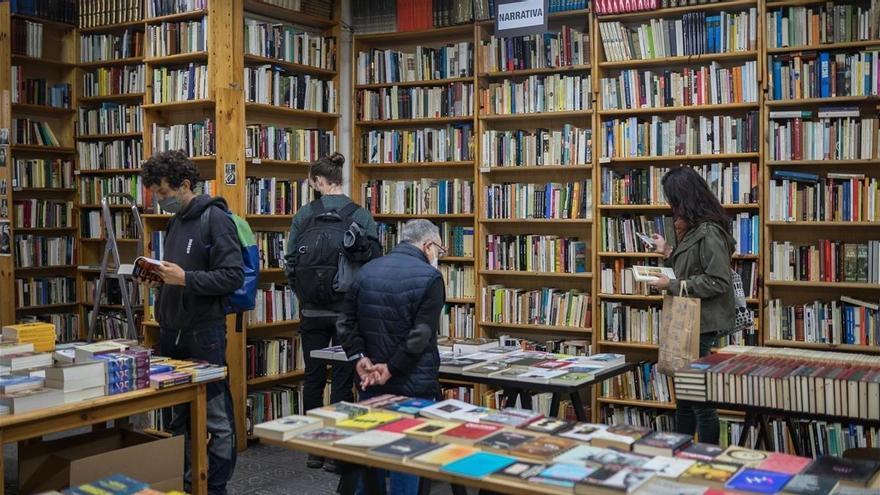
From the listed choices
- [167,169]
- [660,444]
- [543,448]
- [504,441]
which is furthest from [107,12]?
[660,444]

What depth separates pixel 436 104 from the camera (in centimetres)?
→ 668

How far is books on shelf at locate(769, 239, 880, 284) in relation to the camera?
5.23 metres

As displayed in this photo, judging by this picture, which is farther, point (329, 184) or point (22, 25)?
point (22, 25)

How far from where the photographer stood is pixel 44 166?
7.66m

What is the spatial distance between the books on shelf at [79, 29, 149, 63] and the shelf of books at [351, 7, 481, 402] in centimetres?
185

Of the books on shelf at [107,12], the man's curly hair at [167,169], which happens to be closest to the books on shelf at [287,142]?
the books on shelf at [107,12]

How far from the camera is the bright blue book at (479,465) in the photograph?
7.97ft

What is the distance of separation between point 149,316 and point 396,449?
4.11m

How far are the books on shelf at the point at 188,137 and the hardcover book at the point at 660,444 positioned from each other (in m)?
4.16

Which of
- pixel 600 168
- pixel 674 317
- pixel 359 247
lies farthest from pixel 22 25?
pixel 674 317

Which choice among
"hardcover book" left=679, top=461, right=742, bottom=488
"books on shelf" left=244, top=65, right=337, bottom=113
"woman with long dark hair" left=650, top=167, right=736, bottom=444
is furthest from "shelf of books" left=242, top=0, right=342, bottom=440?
"hardcover book" left=679, top=461, right=742, bottom=488

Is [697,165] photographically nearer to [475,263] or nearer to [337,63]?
Result: [475,263]

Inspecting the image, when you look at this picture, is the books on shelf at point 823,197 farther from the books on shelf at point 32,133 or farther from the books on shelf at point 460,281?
the books on shelf at point 32,133

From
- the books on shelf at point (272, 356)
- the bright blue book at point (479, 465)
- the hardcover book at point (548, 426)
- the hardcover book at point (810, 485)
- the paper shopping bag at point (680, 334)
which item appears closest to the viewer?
the hardcover book at point (810, 485)
